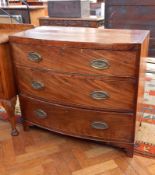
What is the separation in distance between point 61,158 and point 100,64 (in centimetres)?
66

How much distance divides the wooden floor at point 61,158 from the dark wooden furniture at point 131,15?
5.97 ft

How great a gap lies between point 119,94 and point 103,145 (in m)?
0.47

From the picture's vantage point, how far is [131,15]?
2807 mm

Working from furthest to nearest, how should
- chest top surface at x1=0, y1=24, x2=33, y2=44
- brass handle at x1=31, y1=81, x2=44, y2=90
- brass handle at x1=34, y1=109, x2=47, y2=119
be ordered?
chest top surface at x1=0, y1=24, x2=33, y2=44
brass handle at x1=34, y1=109, x2=47, y2=119
brass handle at x1=31, y1=81, x2=44, y2=90

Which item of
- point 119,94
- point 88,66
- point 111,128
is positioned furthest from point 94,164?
point 88,66

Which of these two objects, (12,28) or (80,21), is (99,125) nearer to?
(12,28)

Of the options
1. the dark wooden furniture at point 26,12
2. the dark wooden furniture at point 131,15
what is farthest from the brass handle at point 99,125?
the dark wooden furniture at point 26,12

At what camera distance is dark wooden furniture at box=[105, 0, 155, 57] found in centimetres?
272

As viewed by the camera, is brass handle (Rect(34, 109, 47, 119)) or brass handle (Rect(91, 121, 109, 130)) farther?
brass handle (Rect(34, 109, 47, 119))

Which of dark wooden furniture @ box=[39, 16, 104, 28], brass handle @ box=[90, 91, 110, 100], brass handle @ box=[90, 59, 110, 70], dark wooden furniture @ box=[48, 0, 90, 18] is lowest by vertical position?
brass handle @ box=[90, 91, 110, 100]

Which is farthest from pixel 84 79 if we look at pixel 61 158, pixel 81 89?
pixel 61 158

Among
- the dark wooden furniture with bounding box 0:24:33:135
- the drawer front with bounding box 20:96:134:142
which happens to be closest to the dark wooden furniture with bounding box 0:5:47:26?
the dark wooden furniture with bounding box 0:24:33:135

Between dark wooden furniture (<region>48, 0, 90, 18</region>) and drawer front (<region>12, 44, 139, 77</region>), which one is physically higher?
dark wooden furniture (<region>48, 0, 90, 18</region>)

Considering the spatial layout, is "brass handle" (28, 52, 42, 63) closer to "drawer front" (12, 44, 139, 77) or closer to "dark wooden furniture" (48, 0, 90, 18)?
"drawer front" (12, 44, 139, 77)
